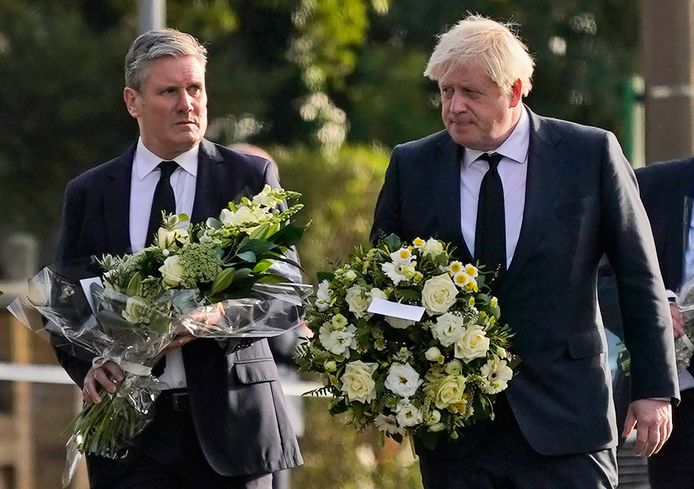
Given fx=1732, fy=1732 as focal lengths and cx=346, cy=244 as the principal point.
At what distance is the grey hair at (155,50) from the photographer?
19.1 feet

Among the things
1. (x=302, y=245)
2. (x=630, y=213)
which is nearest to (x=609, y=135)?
(x=630, y=213)

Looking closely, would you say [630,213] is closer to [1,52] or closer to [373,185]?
[373,185]

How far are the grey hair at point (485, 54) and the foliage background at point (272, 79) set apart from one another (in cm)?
1083

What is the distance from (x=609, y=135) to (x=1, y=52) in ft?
43.7

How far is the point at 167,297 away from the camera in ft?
17.8

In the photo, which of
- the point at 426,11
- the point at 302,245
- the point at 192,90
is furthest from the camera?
the point at 426,11

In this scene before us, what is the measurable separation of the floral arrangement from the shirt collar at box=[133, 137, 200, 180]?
0.74m

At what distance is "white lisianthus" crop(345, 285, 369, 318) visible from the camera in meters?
5.40

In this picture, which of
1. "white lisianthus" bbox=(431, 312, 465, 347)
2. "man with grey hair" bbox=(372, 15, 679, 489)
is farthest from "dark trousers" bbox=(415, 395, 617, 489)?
"white lisianthus" bbox=(431, 312, 465, 347)

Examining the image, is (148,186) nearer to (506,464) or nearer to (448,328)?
(448,328)

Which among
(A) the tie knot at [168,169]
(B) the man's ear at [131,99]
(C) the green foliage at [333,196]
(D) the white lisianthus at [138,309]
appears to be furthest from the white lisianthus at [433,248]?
(C) the green foliage at [333,196]

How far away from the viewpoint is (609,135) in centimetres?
562

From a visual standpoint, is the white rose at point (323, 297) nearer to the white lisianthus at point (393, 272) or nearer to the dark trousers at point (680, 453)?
the white lisianthus at point (393, 272)

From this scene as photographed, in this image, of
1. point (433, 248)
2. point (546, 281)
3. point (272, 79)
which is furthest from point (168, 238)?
point (272, 79)
